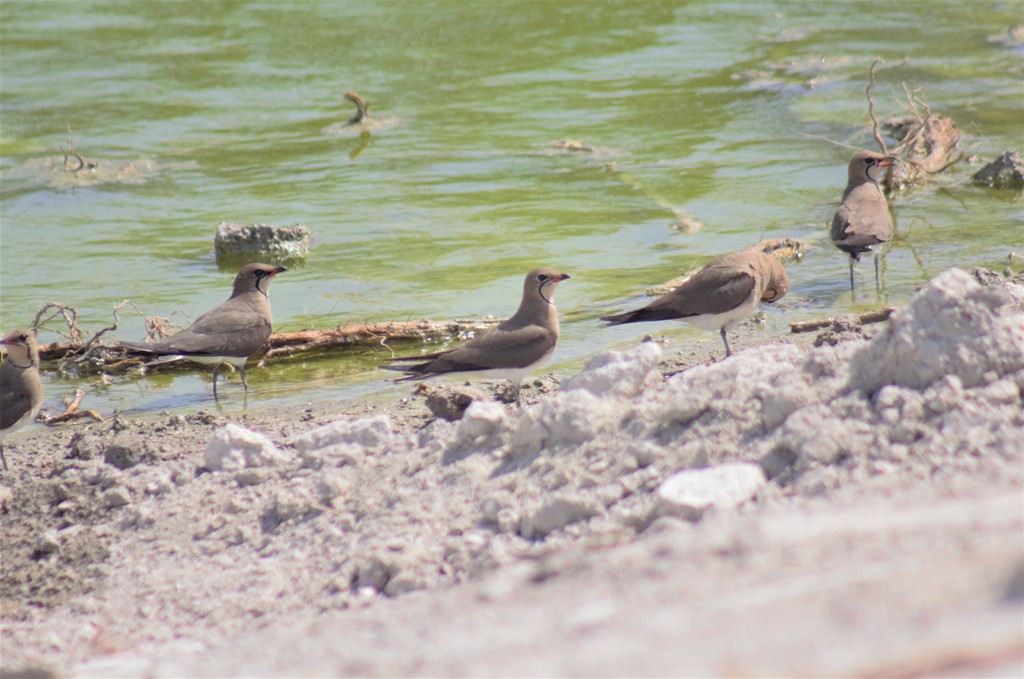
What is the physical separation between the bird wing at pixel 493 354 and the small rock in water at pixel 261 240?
5318mm

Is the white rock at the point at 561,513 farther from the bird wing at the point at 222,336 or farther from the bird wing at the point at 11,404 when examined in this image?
the bird wing at the point at 222,336

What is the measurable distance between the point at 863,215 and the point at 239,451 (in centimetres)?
678

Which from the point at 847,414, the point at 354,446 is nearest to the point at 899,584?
the point at 847,414

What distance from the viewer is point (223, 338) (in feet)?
31.0

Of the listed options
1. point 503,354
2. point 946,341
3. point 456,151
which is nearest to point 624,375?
point 946,341

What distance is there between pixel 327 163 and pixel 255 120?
3.16m

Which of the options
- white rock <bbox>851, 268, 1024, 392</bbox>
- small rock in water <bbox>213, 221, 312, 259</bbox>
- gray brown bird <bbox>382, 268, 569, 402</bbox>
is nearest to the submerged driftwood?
gray brown bird <bbox>382, 268, 569, 402</bbox>

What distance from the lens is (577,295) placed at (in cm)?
1109

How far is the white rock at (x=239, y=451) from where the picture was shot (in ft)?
20.8

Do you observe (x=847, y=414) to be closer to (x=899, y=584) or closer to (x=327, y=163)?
(x=899, y=584)

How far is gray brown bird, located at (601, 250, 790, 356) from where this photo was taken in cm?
896

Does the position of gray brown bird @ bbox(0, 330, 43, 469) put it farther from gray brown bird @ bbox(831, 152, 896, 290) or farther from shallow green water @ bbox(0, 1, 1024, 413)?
gray brown bird @ bbox(831, 152, 896, 290)

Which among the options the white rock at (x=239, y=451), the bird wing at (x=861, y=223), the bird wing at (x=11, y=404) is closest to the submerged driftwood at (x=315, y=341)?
the bird wing at (x=11, y=404)

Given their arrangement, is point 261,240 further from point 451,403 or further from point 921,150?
point 921,150
